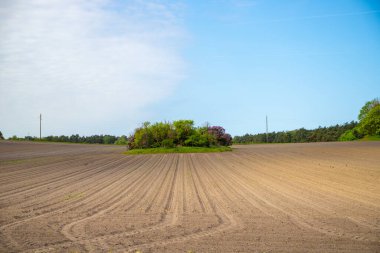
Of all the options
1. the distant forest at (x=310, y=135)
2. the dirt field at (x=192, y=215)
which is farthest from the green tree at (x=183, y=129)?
the distant forest at (x=310, y=135)

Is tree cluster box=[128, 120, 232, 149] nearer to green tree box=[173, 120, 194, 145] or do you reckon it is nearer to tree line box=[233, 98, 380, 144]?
green tree box=[173, 120, 194, 145]

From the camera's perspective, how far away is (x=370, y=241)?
6.68 meters

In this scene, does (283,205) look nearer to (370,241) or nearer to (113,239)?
(370,241)

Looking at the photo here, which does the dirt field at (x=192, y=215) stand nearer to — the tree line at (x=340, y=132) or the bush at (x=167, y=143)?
the bush at (x=167, y=143)

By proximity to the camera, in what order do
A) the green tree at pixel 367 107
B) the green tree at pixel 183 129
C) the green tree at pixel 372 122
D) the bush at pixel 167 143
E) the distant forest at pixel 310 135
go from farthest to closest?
the distant forest at pixel 310 135
the green tree at pixel 367 107
the green tree at pixel 372 122
the green tree at pixel 183 129
the bush at pixel 167 143

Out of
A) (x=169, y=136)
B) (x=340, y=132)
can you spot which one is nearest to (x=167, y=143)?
(x=169, y=136)

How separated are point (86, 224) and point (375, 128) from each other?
2853 inches

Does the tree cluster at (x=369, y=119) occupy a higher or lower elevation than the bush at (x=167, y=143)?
higher

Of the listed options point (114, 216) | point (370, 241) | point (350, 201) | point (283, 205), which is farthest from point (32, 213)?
point (350, 201)

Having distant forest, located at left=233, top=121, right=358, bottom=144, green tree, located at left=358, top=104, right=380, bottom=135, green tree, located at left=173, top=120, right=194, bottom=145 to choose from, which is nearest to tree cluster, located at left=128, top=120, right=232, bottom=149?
green tree, located at left=173, top=120, right=194, bottom=145

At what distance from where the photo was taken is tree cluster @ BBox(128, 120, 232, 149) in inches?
1658

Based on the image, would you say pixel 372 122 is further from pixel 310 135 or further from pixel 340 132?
pixel 310 135

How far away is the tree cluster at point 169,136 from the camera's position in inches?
1658

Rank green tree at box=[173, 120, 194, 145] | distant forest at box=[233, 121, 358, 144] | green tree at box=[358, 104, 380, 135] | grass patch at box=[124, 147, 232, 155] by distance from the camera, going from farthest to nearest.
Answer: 1. distant forest at box=[233, 121, 358, 144]
2. green tree at box=[358, 104, 380, 135]
3. green tree at box=[173, 120, 194, 145]
4. grass patch at box=[124, 147, 232, 155]
